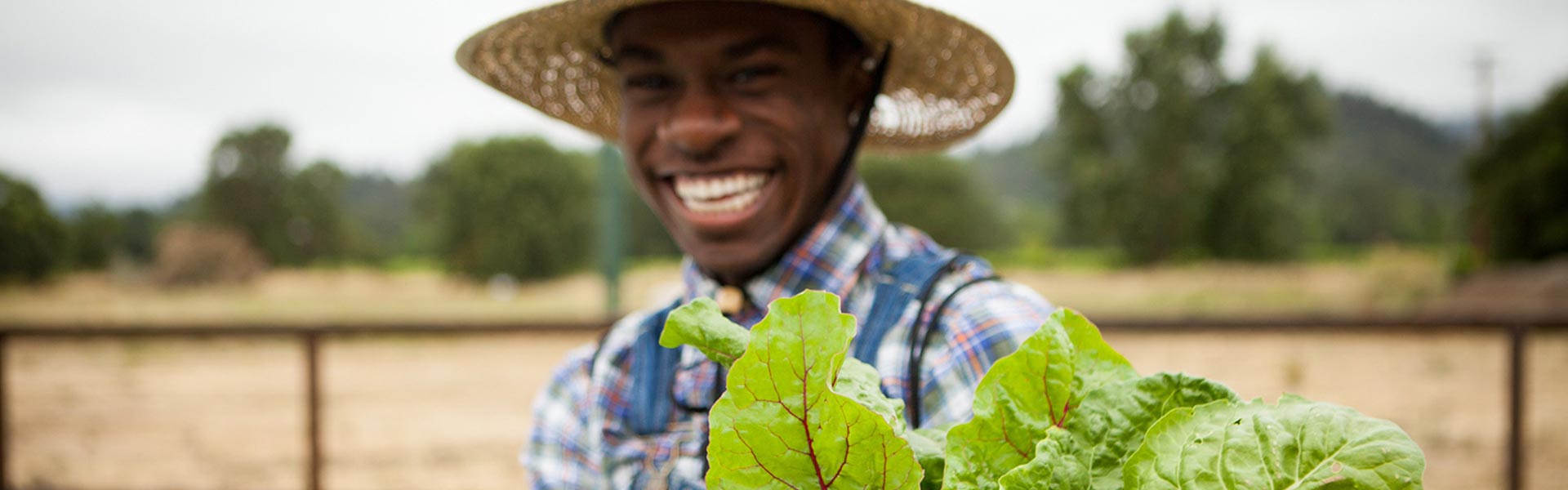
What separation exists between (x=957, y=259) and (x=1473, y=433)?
270 inches

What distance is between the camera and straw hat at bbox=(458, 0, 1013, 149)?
4.18 ft

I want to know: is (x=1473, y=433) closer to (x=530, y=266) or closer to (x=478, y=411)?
(x=478, y=411)

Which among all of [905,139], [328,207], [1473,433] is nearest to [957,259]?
[905,139]

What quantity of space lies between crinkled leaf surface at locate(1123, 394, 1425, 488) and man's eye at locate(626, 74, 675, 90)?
0.91 meters

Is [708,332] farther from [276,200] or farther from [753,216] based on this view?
[276,200]

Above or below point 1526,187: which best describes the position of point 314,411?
below

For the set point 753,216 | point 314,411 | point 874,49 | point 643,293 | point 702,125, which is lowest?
point 643,293

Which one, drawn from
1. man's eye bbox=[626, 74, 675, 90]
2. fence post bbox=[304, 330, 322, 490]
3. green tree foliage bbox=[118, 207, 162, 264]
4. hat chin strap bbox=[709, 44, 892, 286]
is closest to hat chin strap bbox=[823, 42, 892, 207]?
hat chin strap bbox=[709, 44, 892, 286]

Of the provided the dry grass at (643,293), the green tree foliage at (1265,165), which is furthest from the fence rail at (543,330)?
the green tree foliage at (1265,165)

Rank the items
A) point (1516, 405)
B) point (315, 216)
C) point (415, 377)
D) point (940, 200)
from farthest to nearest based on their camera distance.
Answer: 1. point (940, 200)
2. point (315, 216)
3. point (415, 377)
4. point (1516, 405)

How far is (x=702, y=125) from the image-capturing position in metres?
1.16

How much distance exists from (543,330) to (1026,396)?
128 inches

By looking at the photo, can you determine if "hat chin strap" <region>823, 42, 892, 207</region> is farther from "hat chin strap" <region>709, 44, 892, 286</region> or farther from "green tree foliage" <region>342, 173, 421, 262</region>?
"green tree foliage" <region>342, 173, 421, 262</region>

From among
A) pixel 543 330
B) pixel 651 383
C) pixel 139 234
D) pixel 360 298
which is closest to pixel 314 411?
pixel 543 330
